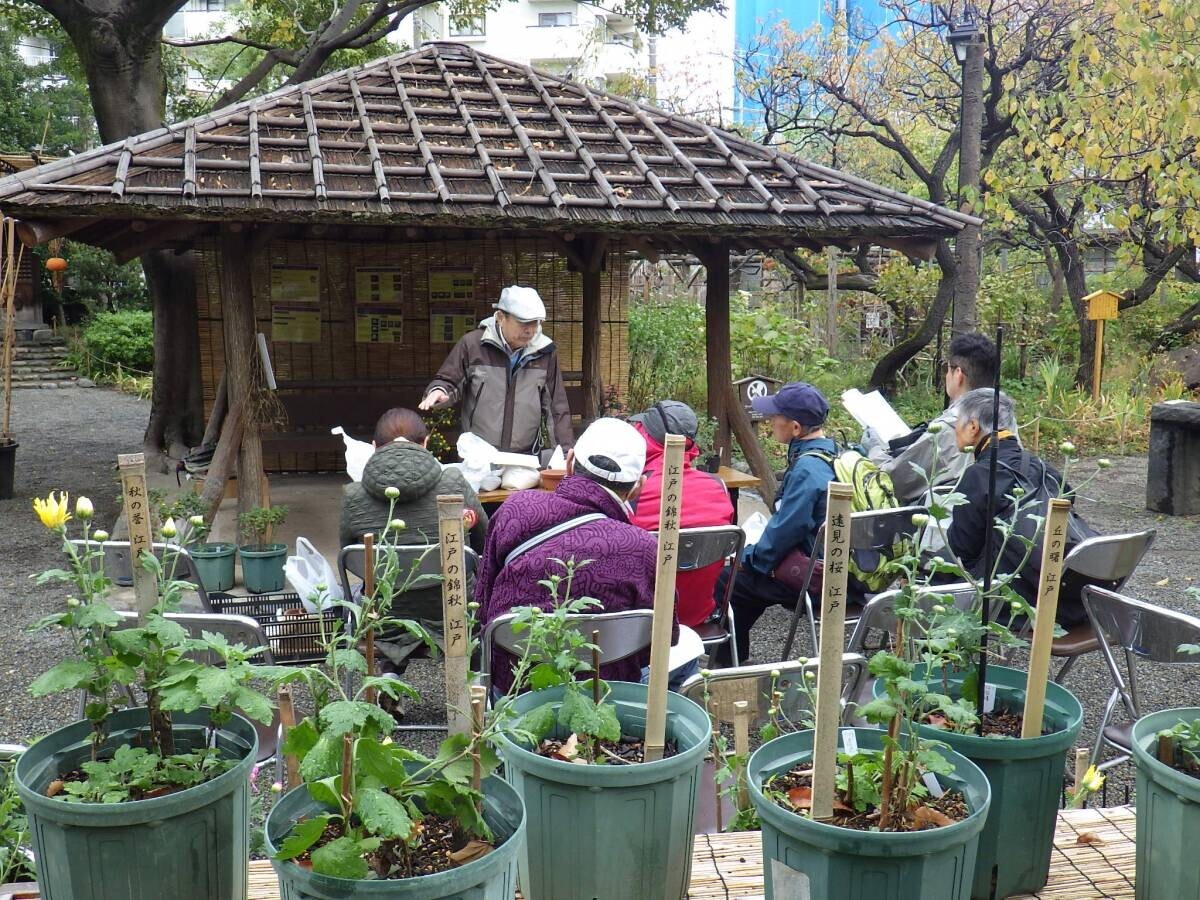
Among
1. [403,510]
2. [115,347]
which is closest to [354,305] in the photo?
[403,510]

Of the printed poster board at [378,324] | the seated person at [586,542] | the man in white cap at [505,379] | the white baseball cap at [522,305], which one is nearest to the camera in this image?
the seated person at [586,542]

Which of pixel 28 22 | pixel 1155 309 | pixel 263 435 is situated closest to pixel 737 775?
pixel 263 435

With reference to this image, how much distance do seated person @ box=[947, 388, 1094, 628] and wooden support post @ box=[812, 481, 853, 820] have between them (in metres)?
2.12

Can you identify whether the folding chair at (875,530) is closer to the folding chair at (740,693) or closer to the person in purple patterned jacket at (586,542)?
the person in purple patterned jacket at (586,542)

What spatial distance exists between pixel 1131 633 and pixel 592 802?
2271mm

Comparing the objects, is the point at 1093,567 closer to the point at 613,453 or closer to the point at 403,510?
the point at 613,453

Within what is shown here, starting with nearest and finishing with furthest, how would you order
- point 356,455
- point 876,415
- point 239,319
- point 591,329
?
point 356,455 < point 876,415 < point 239,319 < point 591,329

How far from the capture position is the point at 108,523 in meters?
8.27

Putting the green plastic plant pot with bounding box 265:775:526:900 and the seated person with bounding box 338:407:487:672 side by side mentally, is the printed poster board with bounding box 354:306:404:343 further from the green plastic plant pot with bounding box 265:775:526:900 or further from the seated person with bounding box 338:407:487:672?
the green plastic plant pot with bounding box 265:775:526:900

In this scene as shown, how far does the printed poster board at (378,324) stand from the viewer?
30.8 ft

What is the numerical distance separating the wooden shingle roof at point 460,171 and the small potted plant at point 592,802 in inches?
171

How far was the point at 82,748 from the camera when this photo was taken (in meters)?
2.00

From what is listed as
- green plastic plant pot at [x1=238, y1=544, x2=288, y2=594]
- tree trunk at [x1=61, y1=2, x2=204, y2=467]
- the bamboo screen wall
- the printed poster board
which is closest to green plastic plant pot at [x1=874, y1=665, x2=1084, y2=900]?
green plastic plant pot at [x1=238, y1=544, x2=288, y2=594]

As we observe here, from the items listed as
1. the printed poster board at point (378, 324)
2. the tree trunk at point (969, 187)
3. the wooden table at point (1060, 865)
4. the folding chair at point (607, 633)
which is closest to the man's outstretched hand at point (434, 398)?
the folding chair at point (607, 633)
